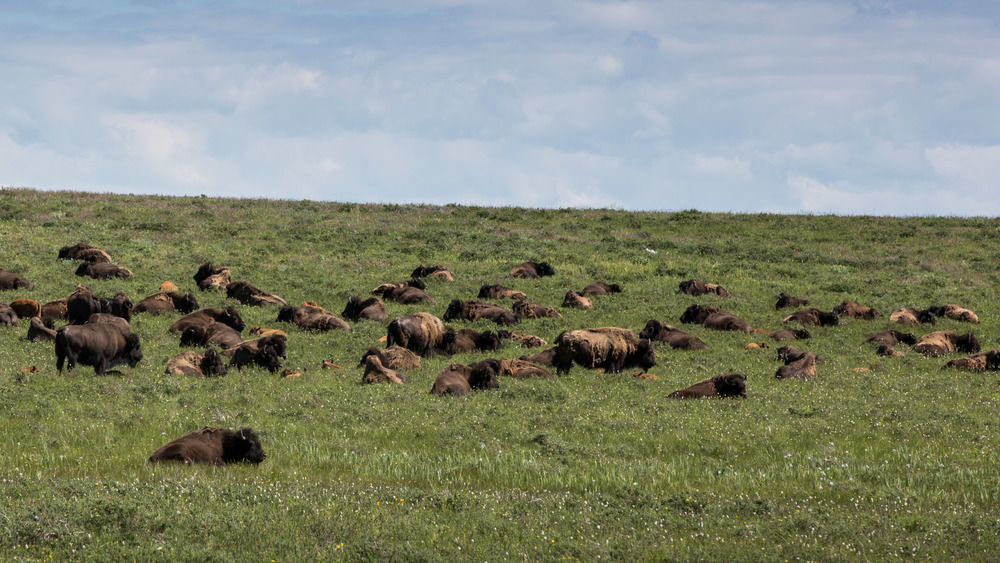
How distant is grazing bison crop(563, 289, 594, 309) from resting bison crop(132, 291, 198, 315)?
14153 mm

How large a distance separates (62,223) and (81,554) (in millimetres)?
46438

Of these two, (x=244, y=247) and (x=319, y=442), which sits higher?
(x=244, y=247)

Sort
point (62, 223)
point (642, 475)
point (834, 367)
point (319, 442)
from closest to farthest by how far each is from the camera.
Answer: point (642, 475)
point (319, 442)
point (834, 367)
point (62, 223)

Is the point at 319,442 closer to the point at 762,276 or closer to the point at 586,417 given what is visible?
the point at 586,417

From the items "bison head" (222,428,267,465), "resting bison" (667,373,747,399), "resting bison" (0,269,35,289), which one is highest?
"resting bison" (0,269,35,289)

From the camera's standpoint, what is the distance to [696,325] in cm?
2920

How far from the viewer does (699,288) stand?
117ft

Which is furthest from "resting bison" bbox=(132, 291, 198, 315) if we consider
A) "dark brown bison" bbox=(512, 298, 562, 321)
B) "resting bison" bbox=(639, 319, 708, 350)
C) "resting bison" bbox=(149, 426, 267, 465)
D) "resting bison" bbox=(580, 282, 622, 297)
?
"resting bison" bbox=(149, 426, 267, 465)

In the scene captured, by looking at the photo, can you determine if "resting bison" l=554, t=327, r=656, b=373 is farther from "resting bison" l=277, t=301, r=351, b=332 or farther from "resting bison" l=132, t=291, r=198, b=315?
"resting bison" l=132, t=291, r=198, b=315

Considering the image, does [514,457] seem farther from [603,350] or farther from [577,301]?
[577,301]

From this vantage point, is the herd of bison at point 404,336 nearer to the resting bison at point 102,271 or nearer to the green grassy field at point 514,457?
the resting bison at point 102,271

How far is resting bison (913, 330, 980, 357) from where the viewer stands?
24.9m

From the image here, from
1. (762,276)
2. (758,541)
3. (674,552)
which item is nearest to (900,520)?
(758,541)

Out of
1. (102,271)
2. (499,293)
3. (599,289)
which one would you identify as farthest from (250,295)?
(599,289)
